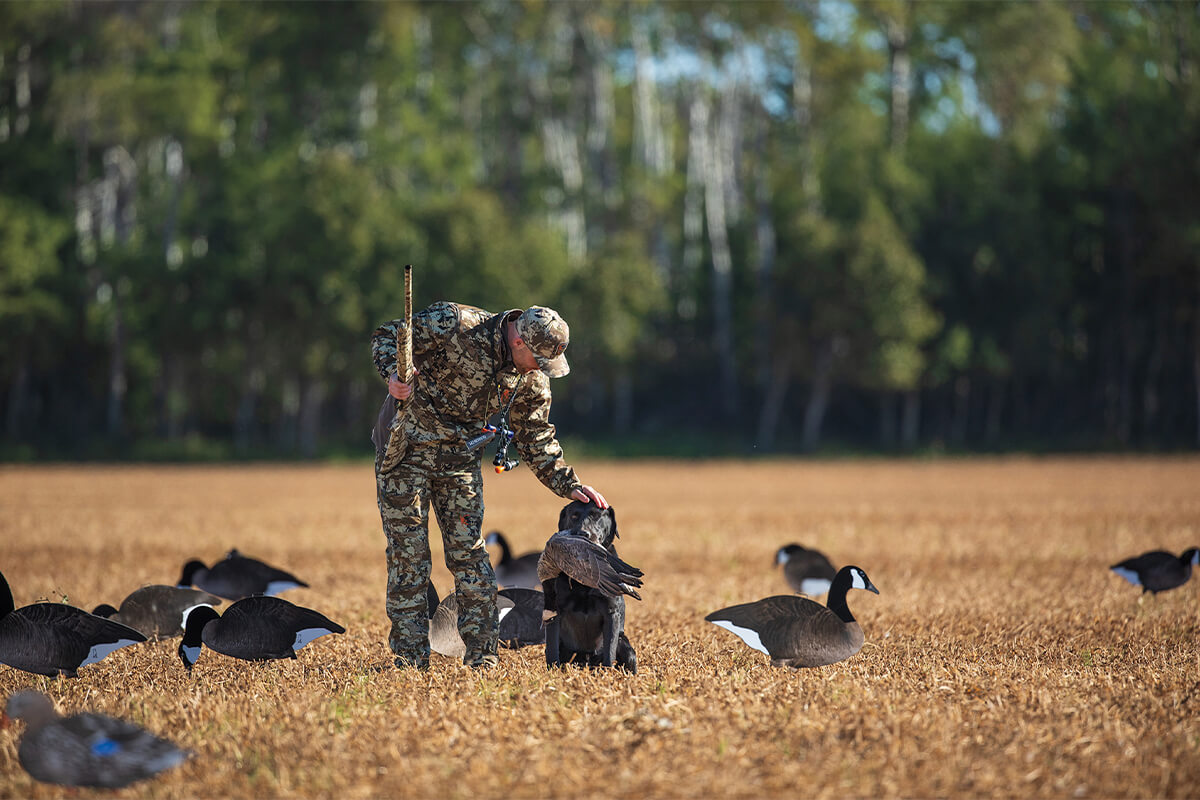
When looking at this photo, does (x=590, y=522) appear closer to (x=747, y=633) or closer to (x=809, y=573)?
(x=747, y=633)

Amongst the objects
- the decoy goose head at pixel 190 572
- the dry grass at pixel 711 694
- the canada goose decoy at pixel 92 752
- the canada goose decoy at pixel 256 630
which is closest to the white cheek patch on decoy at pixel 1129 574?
the dry grass at pixel 711 694

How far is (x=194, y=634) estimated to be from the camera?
7.70 meters

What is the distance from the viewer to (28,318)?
154 feet

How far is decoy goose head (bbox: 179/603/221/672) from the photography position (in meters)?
7.66

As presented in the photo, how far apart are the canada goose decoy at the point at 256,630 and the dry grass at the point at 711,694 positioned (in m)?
0.19

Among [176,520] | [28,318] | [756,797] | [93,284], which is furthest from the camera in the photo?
[93,284]

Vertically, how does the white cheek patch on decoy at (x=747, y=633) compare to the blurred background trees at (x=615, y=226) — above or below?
below

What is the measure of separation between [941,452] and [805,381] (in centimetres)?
877

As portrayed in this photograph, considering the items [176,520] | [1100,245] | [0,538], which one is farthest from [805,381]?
[0,538]

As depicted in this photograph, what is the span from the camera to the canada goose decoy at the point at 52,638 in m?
7.28

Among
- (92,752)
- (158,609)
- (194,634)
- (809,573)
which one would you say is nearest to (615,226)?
(809,573)

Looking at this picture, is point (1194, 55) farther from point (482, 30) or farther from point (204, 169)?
point (204, 169)

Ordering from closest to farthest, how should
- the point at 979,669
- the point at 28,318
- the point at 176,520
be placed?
the point at 979,669, the point at 176,520, the point at 28,318

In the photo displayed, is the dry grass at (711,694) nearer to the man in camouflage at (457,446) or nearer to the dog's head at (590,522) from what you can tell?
the man in camouflage at (457,446)
